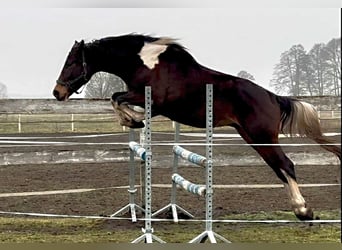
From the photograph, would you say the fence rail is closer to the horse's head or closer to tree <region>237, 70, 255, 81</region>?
the horse's head

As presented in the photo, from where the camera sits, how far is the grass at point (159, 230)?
110 inches

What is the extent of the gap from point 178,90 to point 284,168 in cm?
59

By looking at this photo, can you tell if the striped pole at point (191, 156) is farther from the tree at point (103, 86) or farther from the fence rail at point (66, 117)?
the tree at point (103, 86)

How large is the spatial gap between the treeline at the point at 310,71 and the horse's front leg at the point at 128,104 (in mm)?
601

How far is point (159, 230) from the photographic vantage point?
2955mm

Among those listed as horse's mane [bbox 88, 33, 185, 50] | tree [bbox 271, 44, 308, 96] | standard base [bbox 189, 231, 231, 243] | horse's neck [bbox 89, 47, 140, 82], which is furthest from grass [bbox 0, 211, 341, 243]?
horse's mane [bbox 88, 33, 185, 50]

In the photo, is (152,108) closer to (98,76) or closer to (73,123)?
(98,76)

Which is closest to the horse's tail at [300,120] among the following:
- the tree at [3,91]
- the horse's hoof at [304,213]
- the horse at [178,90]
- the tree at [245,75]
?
the horse at [178,90]

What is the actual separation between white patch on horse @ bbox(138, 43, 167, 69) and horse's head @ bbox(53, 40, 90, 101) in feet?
0.82

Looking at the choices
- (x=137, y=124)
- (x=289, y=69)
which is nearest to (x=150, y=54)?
(x=137, y=124)

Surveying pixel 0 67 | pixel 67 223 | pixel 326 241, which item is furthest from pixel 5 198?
pixel 326 241

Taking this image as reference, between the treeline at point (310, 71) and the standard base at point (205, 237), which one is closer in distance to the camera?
the standard base at point (205, 237)

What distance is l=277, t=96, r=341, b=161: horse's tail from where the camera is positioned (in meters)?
2.77

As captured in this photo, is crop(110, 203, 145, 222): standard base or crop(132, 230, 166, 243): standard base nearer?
crop(132, 230, 166, 243): standard base
